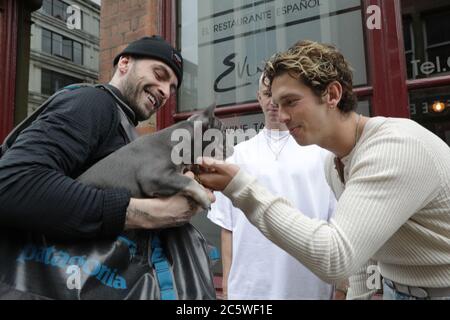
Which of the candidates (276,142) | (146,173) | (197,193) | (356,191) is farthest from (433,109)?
(146,173)

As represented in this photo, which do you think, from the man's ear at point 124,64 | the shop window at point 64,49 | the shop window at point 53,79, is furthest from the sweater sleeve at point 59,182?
the shop window at point 64,49

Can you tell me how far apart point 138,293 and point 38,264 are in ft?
1.07

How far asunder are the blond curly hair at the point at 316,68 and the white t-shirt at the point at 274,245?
0.63 meters

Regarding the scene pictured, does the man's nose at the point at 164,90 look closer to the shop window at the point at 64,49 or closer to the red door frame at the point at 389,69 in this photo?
the red door frame at the point at 389,69

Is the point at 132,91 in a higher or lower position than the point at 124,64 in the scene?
lower

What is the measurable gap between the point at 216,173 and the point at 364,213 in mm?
571

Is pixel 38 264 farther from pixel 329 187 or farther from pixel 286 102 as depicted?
pixel 329 187

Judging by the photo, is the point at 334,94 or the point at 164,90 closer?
the point at 334,94

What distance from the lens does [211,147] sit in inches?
69.6

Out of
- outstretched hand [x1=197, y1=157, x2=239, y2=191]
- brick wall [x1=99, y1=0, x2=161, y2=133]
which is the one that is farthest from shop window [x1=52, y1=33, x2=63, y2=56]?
outstretched hand [x1=197, y1=157, x2=239, y2=191]

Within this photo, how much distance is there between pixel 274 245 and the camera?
216 centimetres

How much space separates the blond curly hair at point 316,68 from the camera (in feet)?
5.04

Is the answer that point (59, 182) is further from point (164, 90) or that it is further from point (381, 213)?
point (381, 213)
